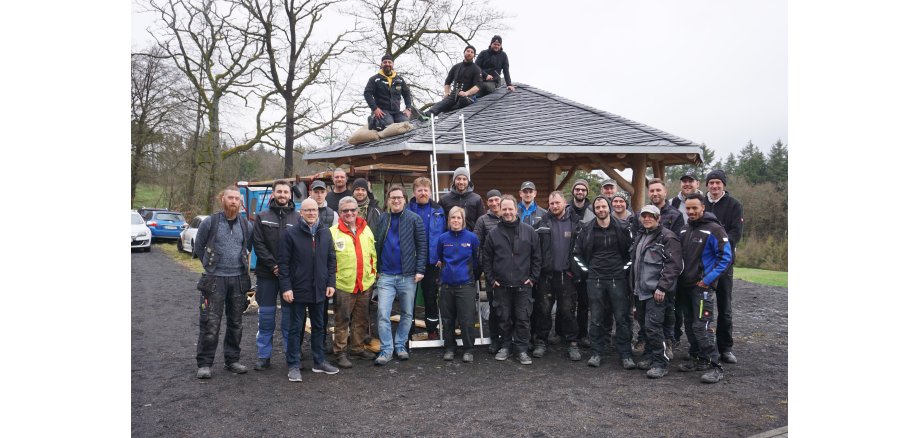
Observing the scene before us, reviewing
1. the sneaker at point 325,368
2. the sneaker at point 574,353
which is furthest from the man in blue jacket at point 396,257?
the sneaker at point 574,353

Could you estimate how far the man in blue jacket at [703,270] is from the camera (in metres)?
5.84

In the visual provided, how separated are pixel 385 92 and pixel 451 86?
75.4 inches

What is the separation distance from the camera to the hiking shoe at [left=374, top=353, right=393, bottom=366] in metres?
6.33

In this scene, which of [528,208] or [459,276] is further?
[528,208]

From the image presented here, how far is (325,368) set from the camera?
19.9 feet

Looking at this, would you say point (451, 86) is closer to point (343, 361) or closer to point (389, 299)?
point (389, 299)

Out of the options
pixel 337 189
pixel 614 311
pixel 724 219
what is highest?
pixel 337 189

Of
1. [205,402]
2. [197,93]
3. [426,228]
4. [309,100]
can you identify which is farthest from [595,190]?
[205,402]

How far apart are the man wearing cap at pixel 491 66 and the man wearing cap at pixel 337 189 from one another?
526 centimetres

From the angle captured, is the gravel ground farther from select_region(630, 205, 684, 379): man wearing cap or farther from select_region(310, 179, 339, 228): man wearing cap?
select_region(310, 179, 339, 228): man wearing cap

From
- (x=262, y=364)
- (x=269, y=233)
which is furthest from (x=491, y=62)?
(x=262, y=364)

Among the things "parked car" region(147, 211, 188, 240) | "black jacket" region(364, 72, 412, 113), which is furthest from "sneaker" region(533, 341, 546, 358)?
"parked car" region(147, 211, 188, 240)

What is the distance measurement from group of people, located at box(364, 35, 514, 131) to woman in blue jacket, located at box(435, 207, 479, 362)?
178 inches

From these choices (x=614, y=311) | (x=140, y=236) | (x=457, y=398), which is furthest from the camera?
(x=140, y=236)
